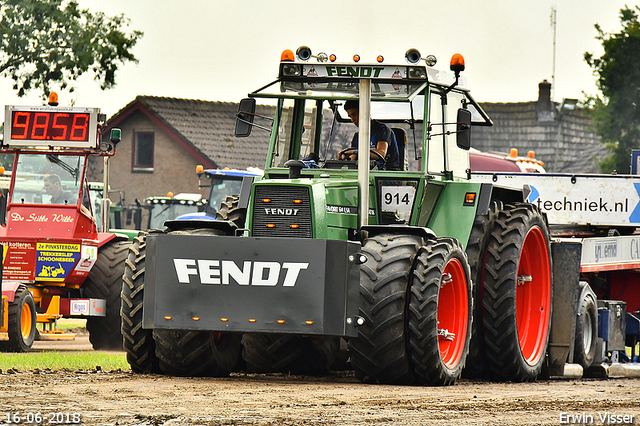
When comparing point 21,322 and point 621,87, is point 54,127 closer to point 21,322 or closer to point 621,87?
point 21,322

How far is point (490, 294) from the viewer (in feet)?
33.5

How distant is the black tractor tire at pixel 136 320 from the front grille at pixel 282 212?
3.09 feet

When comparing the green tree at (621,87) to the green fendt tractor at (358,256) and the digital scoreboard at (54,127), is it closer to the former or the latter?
the digital scoreboard at (54,127)

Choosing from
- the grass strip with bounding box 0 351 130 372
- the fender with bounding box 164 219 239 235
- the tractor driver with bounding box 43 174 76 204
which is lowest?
the grass strip with bounding box 0 351 130 372

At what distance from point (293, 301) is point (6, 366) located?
185 inches

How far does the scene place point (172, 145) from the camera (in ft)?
142

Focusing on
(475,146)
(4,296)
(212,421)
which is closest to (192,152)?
(475,146)

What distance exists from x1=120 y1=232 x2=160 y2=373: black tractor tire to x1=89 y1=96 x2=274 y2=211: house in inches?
1283

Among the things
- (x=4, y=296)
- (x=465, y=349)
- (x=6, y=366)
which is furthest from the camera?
(x=4, y=296)

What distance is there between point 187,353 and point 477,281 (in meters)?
2.76

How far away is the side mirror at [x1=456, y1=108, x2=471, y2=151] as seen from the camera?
31.5 feet

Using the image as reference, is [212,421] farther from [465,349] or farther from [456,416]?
[465,349]

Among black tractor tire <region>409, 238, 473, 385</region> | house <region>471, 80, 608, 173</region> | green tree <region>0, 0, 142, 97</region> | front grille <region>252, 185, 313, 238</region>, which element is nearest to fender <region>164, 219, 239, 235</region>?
front grille <region>252, 185, 313, 238</region>

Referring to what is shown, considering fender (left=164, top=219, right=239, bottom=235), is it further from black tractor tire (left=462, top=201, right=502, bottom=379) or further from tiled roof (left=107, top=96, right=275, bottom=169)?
tiled roof (left=107, top=96, right=275, bottom=169)
